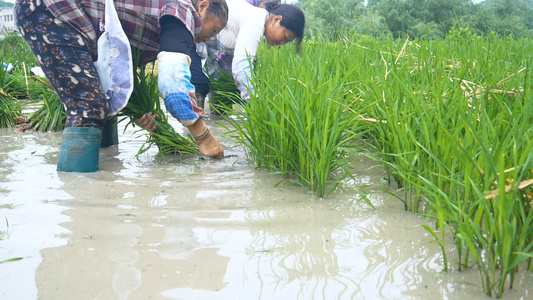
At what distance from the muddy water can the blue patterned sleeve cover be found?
0.29m

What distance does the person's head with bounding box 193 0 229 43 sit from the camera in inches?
95.0

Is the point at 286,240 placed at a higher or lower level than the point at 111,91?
lower

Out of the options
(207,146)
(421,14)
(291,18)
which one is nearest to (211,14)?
(207,146)

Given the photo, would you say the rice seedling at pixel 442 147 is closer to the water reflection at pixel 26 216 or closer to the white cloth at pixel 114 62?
the white cloth at pixel 114 62

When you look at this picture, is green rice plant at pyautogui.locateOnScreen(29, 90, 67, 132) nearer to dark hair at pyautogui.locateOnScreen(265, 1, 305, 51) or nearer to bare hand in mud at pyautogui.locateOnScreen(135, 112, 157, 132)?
bare hand in mud at pyautogui.locateOnScreen(135, 112, 157, 132)

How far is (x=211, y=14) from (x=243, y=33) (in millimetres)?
883

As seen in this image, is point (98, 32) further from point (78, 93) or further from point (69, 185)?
point (69, 185)

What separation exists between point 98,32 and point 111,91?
254 mm

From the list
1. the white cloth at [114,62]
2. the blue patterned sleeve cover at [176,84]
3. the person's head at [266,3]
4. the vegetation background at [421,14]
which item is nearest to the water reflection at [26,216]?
the white cloth at [114,62]

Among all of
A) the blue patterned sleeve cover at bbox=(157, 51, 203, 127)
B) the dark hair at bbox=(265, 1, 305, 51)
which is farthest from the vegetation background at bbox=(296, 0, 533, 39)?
the blue patterned sleeve cover at bbox=(157, 51, 203, 127)

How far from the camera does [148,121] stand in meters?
2.67

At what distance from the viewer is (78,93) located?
223 cm

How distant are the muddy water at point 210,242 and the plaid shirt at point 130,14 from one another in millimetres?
615

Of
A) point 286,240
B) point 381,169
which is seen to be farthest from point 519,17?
point 286,240
